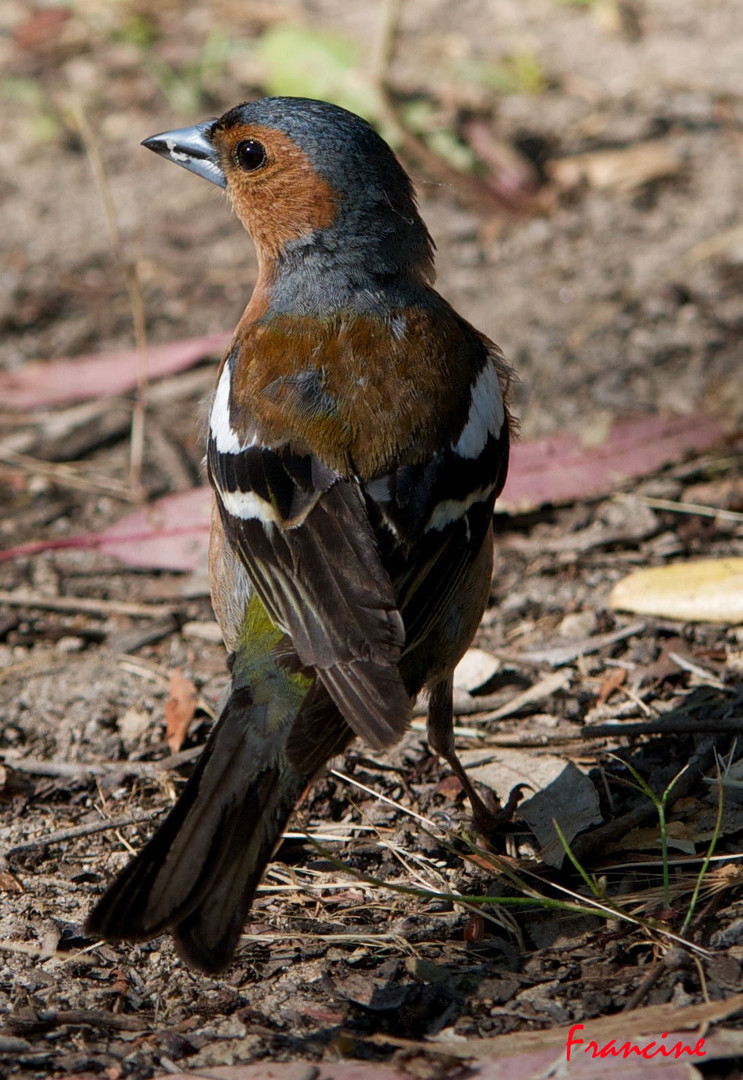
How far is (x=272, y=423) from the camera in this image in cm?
371

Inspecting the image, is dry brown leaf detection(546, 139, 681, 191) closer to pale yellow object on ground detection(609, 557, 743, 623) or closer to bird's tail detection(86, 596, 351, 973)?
pale yellow object on ground detection(609, 557, 743, 623)

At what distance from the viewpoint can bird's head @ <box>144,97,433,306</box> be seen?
436 cm

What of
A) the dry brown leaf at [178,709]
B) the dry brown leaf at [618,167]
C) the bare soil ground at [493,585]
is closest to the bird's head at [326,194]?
the bare soil ground at [493,585]

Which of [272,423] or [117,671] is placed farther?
[117,671]

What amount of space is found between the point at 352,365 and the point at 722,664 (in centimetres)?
171

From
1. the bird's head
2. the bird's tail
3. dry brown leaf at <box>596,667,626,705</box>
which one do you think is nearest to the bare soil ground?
dry brown leaf at <box>596,667,626,705</box>

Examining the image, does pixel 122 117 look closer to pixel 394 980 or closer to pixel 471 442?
pixel 471 442

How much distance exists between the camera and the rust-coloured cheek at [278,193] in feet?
14.5

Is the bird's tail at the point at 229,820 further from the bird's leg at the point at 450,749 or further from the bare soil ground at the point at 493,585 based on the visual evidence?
the bird's leg at the point at 450,749

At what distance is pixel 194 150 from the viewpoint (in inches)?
188

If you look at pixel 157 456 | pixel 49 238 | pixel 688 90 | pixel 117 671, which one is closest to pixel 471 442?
pixel 117 671

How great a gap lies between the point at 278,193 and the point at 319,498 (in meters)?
1.53

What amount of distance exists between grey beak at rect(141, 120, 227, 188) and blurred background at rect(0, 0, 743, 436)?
1641mm

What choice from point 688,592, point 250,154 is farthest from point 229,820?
point 250,154
